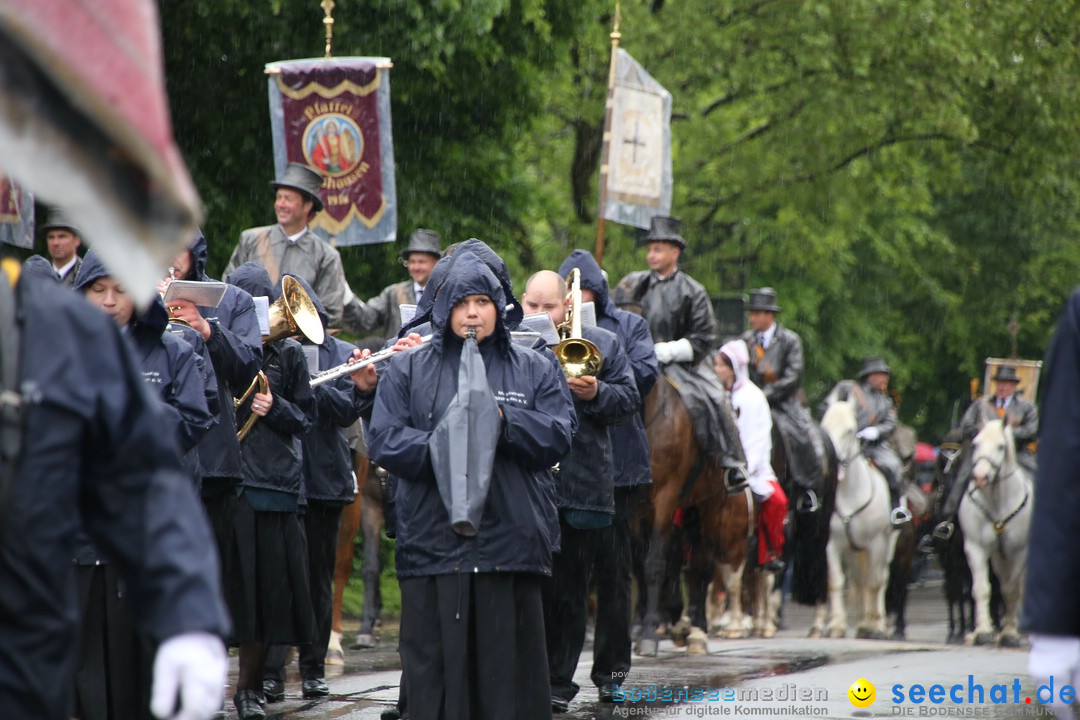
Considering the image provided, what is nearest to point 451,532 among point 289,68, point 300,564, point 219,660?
point 300,564

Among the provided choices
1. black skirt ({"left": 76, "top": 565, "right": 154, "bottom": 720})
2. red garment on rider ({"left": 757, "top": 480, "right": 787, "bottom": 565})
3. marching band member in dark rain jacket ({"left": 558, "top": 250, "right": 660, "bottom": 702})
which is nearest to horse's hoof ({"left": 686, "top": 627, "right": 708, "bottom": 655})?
marching band member in dark rain jacket ({"left": 558, "top": 250, "right": 660, "bottom": 702})

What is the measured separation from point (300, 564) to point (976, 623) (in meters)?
9.93

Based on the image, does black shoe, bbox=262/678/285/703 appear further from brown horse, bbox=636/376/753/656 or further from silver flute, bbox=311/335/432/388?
brown horse, bbox=636/376/753/656

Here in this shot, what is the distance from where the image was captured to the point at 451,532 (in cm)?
684

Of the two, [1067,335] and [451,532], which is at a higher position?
[1067,335]

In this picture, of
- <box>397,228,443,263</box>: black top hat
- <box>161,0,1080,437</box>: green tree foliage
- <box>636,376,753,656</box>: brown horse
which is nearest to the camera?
<box>636,376,753,656</box>: brown horse

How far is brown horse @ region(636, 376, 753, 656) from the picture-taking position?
12133 mm

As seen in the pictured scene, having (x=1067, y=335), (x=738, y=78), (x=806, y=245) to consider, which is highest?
(x=738, y=78)

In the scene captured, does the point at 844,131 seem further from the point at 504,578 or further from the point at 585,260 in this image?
the point at 504,578

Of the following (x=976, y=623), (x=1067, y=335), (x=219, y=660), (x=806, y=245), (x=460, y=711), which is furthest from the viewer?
(x=806, y=245)

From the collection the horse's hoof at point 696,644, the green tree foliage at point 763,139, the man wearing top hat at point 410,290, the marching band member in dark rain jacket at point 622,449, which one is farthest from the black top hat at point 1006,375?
the marching band member in dark rain jacket at point 622,449

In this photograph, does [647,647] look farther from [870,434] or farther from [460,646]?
[870,434]

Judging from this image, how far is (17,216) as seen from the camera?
1144cm

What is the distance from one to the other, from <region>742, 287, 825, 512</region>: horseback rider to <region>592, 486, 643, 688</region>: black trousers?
6.83 meters
